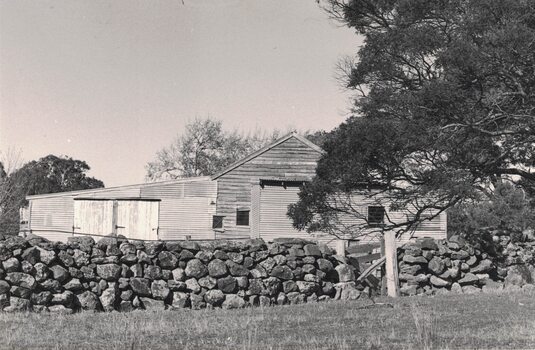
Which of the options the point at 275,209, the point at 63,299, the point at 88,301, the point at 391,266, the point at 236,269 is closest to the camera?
the point at 63,299

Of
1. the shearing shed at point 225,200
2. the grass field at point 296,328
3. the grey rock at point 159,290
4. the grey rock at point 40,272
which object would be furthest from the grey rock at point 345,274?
the shearing shed at point 225,200

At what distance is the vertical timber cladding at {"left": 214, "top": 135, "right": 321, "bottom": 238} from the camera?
27656 millimetres

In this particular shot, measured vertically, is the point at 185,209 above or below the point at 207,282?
above

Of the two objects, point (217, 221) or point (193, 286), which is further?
point (217, 221)

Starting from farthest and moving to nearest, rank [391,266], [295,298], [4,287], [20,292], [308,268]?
1. [391,266]
2. [308,268]
3. [295,298]
4. [20,292]
5. [4,287]

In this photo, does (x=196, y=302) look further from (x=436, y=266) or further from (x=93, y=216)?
(x=93, y=216)

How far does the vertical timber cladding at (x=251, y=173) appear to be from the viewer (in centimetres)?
2766

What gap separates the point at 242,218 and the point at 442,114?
14038 mm

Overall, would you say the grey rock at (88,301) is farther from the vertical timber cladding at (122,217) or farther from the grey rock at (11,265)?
the vertical timber cladding at (122,217)

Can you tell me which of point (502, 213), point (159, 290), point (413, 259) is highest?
point (502, 213)

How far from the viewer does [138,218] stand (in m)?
27.8

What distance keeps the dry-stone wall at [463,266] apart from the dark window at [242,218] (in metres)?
12.0

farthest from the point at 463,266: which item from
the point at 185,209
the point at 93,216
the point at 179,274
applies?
the point at 93,216

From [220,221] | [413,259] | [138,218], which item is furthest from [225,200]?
[413,259]
